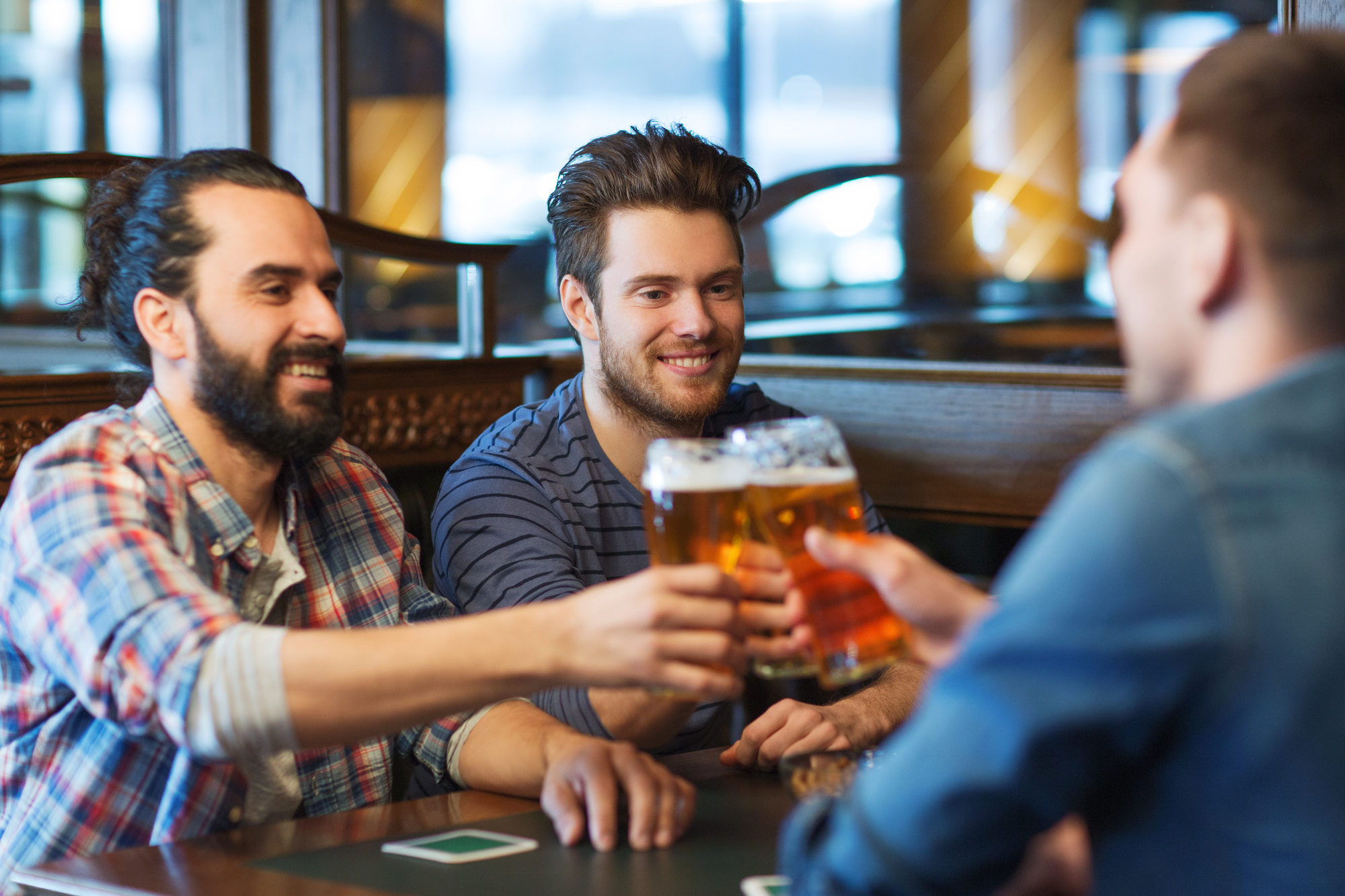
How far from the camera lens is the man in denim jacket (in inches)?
26.2

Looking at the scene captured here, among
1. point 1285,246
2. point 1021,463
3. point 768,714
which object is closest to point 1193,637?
point 1285,246

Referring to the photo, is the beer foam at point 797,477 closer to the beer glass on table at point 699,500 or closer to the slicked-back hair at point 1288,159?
the beer glass on table at point 699,500

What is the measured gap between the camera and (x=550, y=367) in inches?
123

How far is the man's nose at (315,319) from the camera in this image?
163 cm

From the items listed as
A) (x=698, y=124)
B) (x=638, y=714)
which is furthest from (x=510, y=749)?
(x=698, y=124)

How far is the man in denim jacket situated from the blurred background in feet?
8.60

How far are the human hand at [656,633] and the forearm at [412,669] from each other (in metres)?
0.01

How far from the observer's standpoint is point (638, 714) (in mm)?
1561

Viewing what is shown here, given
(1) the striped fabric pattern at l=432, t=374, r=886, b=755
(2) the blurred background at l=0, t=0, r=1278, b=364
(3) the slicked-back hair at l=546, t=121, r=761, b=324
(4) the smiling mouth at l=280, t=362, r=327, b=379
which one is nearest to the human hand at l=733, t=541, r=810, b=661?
(1) the striped fabric pattern at l=432, t=374, r=886, b=755

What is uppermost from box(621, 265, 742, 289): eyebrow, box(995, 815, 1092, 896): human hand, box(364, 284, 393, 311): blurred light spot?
box(364, 284, 393, 311): blurred light spot

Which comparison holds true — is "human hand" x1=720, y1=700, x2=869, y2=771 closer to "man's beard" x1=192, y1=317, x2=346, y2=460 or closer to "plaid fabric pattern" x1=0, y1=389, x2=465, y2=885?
"plaid fabric pattern" x1=0, y1=389, x2=465, y2=885

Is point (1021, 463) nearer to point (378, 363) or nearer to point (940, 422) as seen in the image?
point (940, 422)

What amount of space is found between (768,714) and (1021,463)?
3.94 feet

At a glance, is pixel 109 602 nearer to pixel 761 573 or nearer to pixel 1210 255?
pixel 761 573
